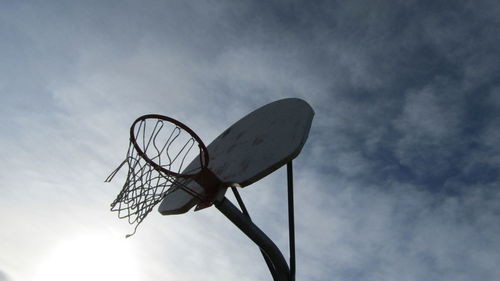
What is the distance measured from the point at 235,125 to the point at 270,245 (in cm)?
180

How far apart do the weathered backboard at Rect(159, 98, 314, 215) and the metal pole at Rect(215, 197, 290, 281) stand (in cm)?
28

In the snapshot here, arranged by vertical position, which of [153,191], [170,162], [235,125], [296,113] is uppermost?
[235,125]

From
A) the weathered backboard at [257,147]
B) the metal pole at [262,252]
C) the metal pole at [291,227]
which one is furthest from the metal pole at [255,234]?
the weathered backboard at [257,147]

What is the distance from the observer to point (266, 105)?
14.8ft

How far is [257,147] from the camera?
3691 mm

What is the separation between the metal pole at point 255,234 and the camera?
352cm

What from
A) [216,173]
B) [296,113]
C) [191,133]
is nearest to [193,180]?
[216,173]

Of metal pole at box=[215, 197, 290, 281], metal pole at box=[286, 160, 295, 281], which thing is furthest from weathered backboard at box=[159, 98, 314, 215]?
metal pole at box=[286, 160, 295, 281]

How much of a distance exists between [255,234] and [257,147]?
897mm

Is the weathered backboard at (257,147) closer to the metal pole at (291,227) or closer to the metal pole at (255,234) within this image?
the metal pole at (255,234)

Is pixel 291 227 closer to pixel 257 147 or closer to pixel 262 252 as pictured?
pixel 262 252

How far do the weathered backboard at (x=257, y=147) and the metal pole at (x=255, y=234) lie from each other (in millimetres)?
275

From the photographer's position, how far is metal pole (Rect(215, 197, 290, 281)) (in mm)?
3518

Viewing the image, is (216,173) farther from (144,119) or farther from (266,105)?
(266,105)
